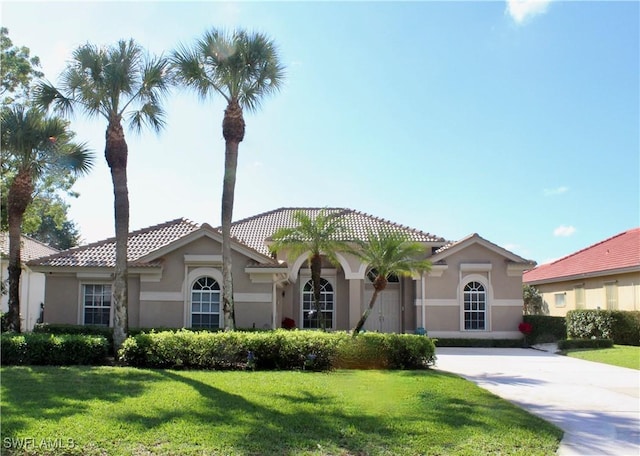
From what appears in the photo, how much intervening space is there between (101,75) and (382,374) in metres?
11.1

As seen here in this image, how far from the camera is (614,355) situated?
18.7 m

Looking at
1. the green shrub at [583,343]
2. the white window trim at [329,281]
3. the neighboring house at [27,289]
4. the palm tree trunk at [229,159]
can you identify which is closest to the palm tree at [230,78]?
the palm tree trunk at [229,159]

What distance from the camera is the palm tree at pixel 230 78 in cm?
1573

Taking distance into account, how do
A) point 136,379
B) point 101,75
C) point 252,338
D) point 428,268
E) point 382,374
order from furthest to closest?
point 428,268 → point 101,75 → point 252,338 → point 382,374 → point 136,379

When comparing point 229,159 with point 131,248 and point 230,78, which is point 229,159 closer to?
point 230,78

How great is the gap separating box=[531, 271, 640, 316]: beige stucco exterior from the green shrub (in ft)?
12.1

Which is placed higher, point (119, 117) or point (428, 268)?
point (119, 117)

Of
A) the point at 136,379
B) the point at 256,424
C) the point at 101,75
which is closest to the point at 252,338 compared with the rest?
the point at 136,379

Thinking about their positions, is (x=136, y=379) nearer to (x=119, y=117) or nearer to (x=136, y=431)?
(x=136, y=431)

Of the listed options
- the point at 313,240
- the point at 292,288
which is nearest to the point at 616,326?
the point at 313,240

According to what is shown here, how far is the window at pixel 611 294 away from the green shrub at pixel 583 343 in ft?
16.5

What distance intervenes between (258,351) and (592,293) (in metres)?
21.7

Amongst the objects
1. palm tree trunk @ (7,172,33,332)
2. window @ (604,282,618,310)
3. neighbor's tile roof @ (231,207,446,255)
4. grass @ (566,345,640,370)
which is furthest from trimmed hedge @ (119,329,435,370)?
window @ (604,282,618,310)

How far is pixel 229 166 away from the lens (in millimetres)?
16531
